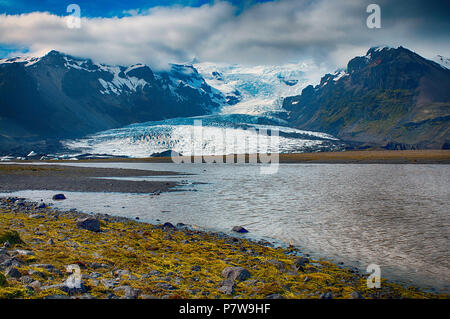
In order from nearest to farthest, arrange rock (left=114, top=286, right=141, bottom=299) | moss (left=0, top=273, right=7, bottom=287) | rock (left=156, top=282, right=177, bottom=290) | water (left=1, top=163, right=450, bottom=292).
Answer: moss (left=0, top=273, right=7, bottom=287) → rock (left=114, top=286, right=141, bottom=299) → rock (left=156, top=282, right=177, bottom=290) → water (left=1, top=163, right=450, bottom=292)

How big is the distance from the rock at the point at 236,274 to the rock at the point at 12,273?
604cm

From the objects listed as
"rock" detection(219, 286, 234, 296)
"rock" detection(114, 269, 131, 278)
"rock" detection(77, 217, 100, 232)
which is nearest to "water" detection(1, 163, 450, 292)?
"rock" detection(77, 217, 100, 232)

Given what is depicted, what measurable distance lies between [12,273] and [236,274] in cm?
Answer: 650

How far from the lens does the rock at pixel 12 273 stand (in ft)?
31.5

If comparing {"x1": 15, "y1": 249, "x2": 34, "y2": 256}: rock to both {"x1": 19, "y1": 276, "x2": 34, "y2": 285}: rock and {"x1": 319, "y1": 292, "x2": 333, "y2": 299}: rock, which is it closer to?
{"x1": 19, "y1": 276, "x2": 34, "y2": 285}: rock

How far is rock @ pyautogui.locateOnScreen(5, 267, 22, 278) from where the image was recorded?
31.5 ft

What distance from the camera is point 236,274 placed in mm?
11406

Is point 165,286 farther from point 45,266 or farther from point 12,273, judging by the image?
point 12,273

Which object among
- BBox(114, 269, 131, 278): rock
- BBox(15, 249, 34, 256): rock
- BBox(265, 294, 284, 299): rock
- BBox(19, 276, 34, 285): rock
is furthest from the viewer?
BBox(15, 249, 34, 256): rock

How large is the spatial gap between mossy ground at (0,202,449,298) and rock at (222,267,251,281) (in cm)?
23

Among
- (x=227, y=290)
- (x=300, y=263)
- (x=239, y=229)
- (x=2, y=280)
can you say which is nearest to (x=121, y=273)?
(x=2, y=280)
